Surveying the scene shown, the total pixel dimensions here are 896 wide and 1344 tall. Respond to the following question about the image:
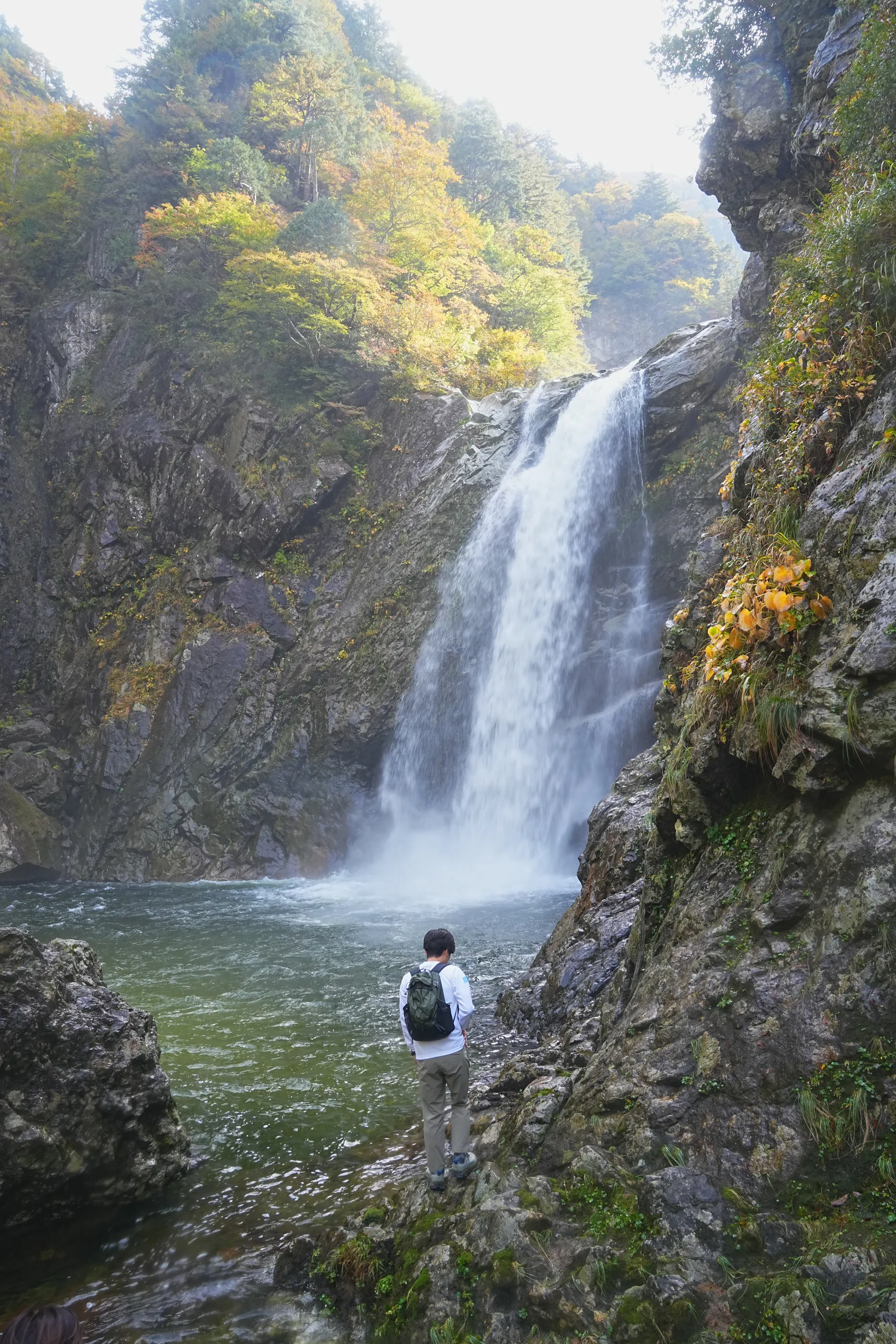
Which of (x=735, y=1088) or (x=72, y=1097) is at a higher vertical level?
(x=735, y=1088)

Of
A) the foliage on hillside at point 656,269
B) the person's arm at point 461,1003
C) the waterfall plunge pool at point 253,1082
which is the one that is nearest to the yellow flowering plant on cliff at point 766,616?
the person's arm at point 461,1003

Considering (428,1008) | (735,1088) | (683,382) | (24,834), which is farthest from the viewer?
(24,834)

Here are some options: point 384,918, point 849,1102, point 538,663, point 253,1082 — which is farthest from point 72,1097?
point 538,663

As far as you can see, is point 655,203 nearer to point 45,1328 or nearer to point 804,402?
point 804,402

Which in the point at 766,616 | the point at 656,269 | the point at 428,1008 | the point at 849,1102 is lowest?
the point at 428,1008

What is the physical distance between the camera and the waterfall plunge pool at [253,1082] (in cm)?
372

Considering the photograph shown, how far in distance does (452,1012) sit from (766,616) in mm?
2802

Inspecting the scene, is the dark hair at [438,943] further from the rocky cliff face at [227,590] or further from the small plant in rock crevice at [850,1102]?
the rocky cliff face at [227,590]

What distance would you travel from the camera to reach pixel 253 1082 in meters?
6.13

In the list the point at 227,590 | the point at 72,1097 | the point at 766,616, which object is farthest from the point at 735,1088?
the point at 227,590

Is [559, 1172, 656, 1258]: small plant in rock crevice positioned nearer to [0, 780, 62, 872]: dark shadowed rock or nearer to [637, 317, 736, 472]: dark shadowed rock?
[637, 317, 736, 472]: dark shadowed rock

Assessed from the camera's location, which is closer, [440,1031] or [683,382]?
[440,1031]

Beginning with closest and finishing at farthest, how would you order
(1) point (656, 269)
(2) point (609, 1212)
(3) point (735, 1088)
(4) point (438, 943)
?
(2) point (609, 1212) → (3) point (735, 1088) → (4) point (438, 943) → (1) point (656, 269)

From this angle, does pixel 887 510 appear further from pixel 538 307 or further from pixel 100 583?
pixel 538 307
